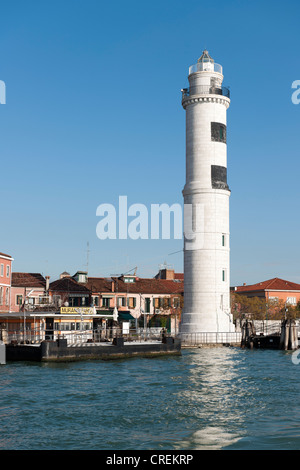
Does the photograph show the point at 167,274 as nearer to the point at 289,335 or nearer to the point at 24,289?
the point at 24,289

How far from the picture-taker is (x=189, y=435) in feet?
58.9

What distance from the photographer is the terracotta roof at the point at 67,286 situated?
67500 millimetres

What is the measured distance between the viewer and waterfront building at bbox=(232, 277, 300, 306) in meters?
90.9

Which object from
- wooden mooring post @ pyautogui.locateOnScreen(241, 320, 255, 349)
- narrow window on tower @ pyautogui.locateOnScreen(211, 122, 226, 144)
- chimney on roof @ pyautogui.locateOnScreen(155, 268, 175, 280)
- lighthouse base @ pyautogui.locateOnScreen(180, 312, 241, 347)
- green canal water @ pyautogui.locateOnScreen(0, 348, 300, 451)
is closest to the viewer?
green canal water @ pyautogui.locateOnScreen(0, 348, 300, 451)

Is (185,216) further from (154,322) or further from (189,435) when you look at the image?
(189,435)

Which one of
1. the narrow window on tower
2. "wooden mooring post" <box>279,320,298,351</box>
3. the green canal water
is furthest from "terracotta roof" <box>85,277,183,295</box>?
the green canal water

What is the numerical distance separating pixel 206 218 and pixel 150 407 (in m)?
33.4

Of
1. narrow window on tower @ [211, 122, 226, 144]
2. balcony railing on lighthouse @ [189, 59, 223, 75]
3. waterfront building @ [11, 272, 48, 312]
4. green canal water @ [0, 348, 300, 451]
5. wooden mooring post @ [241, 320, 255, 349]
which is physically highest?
balcony railing on lighthouse @ [189, 59, 223, 75]

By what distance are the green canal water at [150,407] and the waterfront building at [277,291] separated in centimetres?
5362

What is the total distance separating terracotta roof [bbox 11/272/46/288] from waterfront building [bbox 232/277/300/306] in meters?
36.0

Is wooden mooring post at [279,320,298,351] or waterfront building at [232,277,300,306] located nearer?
wooden mooring post at [279,320,298,351]

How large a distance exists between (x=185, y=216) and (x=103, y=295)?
68.6 feet

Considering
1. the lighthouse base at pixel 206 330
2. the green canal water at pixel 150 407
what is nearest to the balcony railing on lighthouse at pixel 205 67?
the lighthouse base at pixel 206 330

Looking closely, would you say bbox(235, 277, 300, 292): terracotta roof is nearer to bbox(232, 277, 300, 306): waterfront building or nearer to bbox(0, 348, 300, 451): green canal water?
bbox(232, 277, 300, 306): waterfront building
